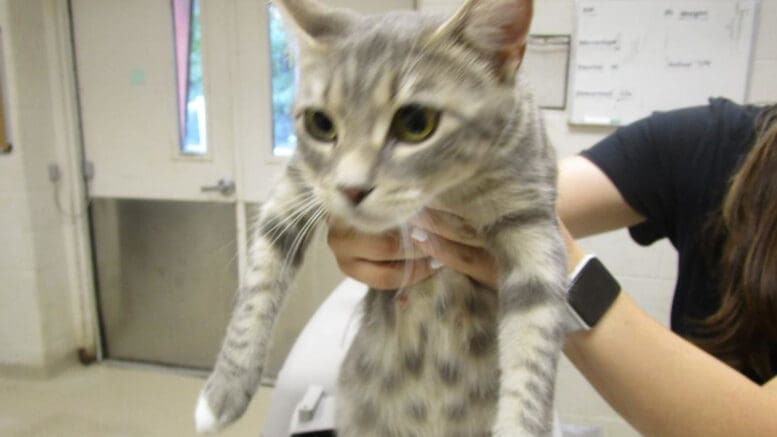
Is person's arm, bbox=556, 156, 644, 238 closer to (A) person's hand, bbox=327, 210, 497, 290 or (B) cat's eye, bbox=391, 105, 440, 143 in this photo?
(A) person's hand, bbox=327, 210, 497, 290

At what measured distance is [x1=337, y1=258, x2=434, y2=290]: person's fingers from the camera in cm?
79

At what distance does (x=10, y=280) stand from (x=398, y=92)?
2.62m

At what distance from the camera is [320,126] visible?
0.68 m

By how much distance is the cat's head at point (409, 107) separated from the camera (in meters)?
0.60

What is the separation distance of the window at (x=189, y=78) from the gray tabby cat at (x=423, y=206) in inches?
72.1

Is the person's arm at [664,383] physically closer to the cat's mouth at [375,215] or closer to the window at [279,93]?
the cat's mouth at [375,215]

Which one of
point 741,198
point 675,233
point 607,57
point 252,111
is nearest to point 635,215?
point 675,233

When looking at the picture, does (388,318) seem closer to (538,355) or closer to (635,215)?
(538,355)

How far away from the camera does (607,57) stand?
1.68m

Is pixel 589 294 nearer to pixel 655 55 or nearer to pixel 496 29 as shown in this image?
pixel 496 29

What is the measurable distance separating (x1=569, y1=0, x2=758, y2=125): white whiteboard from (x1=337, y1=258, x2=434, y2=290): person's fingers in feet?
3.82

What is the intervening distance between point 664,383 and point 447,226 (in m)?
0.34

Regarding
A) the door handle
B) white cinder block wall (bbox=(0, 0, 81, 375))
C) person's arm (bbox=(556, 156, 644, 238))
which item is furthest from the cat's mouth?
white cinder block wall (bbox=(0, 0, 81, 375))

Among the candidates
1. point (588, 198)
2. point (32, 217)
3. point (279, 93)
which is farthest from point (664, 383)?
point (32, 217)
